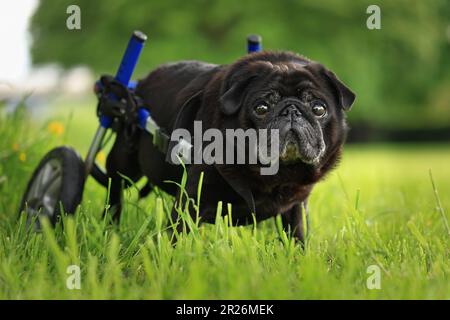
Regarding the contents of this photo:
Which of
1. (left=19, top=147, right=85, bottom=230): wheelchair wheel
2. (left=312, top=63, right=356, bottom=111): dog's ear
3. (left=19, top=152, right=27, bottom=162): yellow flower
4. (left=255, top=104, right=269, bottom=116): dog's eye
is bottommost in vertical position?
(left=19, top=147, right=85, bottom=230): wheelchair wheel

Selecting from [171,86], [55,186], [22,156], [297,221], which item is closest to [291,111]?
[297,221]

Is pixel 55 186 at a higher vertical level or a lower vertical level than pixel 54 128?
lower

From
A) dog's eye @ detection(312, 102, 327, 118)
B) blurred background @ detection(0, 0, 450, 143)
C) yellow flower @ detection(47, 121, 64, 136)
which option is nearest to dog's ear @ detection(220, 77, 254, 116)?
dog's eye @ detection(312, 102, 327, 118)

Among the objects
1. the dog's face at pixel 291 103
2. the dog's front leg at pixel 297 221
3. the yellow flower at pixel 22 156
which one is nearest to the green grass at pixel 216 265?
the dog's front leg at pixel 297 221

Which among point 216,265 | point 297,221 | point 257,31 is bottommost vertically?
point 216,265

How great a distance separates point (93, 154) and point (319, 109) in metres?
1.35

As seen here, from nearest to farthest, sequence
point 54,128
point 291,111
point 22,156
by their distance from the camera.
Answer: point 291,111 < point 22,156 < point 54,128

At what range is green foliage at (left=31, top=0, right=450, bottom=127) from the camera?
1644cm

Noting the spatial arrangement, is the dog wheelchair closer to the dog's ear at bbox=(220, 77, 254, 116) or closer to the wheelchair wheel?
the wheelchair wheel

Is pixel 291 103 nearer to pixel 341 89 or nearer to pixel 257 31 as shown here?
pixel 341 89

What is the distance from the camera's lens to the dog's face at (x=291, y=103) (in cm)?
236

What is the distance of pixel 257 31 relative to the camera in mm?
15758

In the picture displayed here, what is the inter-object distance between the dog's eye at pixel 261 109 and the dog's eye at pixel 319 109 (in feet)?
0.62
